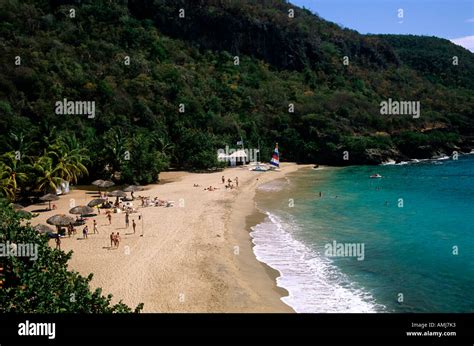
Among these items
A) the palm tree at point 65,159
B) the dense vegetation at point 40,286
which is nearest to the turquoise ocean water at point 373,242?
the dense vegetation at point 40,286

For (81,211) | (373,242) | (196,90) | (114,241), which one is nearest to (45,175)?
(81,211)

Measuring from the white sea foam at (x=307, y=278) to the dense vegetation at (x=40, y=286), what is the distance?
9.13 meters

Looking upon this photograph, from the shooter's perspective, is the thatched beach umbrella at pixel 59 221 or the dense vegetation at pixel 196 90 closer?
the thatched beach umbrella at pixel 59 221

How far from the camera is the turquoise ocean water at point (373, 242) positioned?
57.0ft

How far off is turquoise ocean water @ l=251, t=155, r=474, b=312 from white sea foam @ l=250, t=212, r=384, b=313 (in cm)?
4

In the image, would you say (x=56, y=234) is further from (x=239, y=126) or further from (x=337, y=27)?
(x=337, y=27)

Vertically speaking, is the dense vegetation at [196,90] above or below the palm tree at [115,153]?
above

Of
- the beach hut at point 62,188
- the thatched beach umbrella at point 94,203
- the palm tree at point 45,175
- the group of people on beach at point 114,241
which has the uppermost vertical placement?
the palm tree at point 45,175

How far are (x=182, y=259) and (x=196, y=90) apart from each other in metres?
56.9

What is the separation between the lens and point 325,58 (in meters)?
112

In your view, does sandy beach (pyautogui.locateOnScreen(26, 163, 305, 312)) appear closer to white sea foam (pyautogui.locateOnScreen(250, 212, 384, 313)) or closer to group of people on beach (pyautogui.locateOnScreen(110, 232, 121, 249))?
group of people on beach (pyautogui.locateOnScreen(110, 232, 121, 249))

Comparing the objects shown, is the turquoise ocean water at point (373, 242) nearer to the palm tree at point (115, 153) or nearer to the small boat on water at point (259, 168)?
the small boat on water at point (259, 168)

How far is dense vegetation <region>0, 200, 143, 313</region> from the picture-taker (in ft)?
26.1
